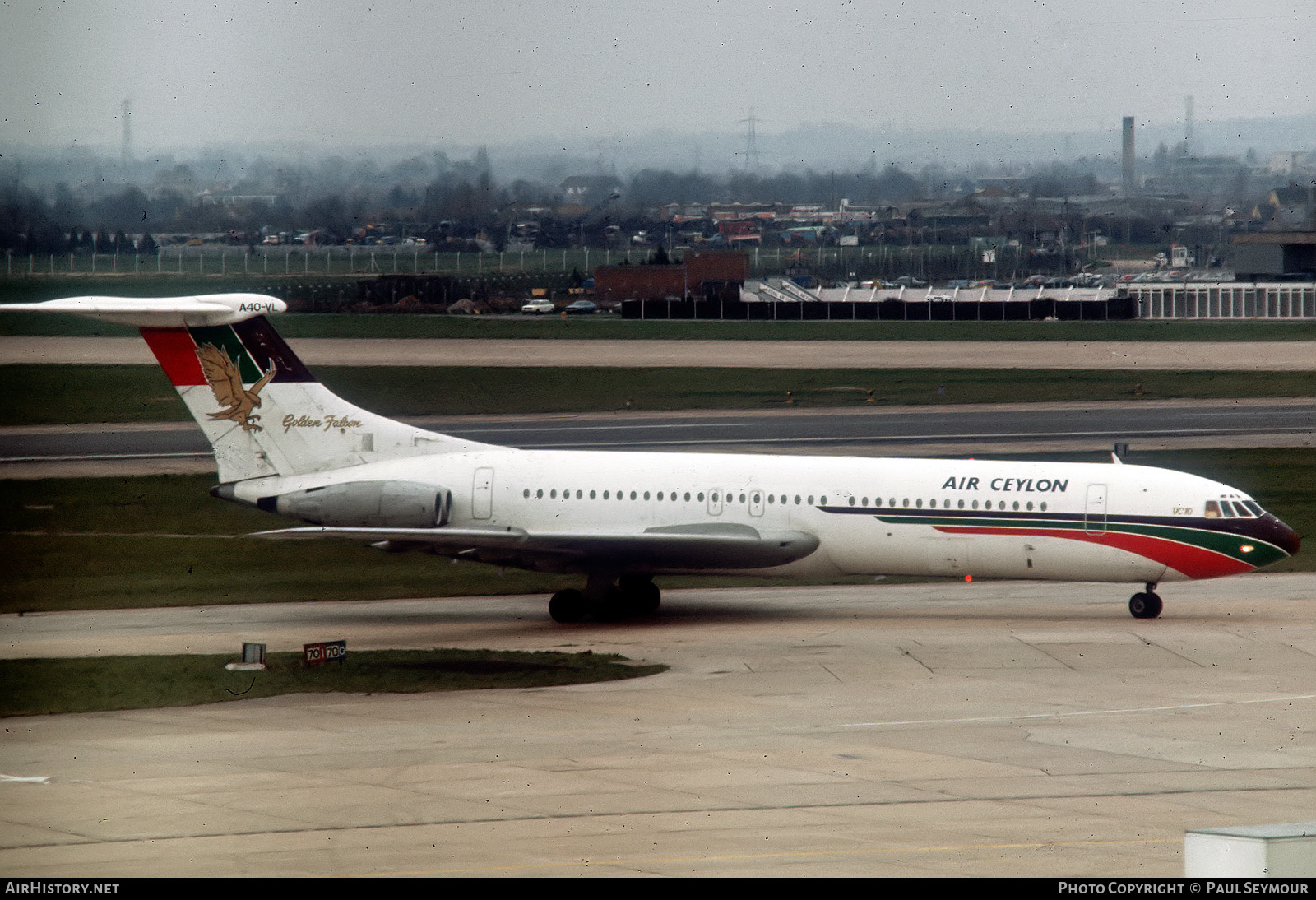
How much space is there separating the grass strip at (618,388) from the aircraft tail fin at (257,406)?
106 ft

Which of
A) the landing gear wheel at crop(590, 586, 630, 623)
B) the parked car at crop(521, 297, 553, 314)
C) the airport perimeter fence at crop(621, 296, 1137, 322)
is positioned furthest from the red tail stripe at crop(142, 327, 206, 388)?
the airport perimeter fence at crop(621, 296, 1137, 322)

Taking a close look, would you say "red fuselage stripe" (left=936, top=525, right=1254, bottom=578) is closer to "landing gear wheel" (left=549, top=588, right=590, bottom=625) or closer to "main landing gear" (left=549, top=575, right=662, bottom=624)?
"main landing gear" (left=549, top=575, right=662, bottom=624)

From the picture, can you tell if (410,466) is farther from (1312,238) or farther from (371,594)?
(1312,238)

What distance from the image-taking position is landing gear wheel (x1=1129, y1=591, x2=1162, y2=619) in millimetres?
38594

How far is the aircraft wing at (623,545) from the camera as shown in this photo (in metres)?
38.2

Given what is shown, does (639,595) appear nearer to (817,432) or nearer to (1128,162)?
(817,432)

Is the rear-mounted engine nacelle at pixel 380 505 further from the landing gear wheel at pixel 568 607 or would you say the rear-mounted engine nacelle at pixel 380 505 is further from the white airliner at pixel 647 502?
the landing gear wheel at pixel 568 607

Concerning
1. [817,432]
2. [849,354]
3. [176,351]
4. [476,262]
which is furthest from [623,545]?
[849,354]

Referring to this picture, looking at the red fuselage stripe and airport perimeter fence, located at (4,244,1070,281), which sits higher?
airport perimeter fence, located at (4,244,1070,281)

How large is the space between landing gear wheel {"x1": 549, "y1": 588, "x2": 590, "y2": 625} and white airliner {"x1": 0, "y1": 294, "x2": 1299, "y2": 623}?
4 centimetres

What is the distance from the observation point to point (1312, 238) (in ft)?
375

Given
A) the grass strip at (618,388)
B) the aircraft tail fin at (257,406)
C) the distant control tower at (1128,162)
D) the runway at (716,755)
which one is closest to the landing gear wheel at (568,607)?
the runway at (716,755)

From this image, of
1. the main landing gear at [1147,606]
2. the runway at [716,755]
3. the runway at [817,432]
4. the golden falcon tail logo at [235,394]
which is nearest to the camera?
the runway at [716,755]

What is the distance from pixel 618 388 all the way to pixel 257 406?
45.1 m
